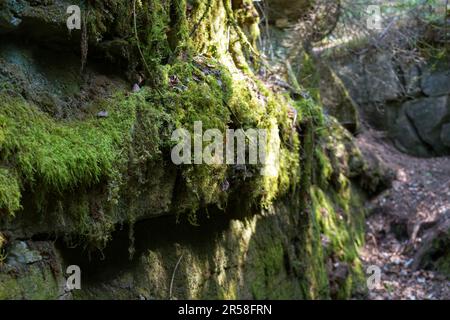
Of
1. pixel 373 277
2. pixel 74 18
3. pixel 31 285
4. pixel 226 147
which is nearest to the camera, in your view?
pixel 31 285

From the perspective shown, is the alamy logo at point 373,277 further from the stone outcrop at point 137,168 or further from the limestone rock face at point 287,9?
the limestone rock face at point 287,9

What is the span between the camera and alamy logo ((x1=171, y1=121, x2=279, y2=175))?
3.55 meters

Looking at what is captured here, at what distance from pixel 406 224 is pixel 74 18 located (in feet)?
27.4

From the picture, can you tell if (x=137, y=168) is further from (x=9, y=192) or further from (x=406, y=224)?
(x=406, y=224)

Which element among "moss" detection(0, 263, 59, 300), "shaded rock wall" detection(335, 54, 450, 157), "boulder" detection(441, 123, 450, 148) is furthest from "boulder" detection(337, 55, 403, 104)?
"moss" detection(0, 263, 59, 300)

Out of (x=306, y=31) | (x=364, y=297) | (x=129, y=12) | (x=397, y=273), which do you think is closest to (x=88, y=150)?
(x=129, y=12)

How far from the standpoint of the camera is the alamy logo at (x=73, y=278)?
3.07 meters

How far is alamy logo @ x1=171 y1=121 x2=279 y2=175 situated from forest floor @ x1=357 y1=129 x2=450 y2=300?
4.05 metres

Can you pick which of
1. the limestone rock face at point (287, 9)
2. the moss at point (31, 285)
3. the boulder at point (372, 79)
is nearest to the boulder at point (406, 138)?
the boulder at point (372, 79)

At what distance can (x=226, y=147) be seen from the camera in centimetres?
410

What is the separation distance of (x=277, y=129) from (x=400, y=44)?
831cm

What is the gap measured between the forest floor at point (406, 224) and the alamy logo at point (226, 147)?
4.05 meters

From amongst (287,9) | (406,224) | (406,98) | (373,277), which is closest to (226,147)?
(373,277)

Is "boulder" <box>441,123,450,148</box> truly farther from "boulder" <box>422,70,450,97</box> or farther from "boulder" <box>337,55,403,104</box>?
"boulder" <box>337,55,403,104</box>
